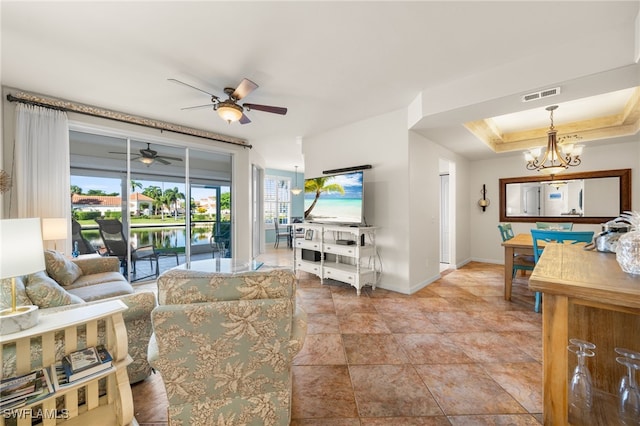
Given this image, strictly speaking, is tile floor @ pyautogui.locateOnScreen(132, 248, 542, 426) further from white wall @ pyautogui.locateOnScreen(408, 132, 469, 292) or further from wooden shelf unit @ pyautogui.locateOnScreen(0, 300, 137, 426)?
white wall @ pyautogui.locateOnScreen(408, 132, 469, 292)

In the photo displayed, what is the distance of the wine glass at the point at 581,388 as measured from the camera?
109 centimetres

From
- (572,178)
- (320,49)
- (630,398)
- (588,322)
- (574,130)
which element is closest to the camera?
(630,398)

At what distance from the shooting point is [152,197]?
14.1 feet

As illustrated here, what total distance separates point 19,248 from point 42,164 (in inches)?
120

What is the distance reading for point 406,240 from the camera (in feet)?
11.9

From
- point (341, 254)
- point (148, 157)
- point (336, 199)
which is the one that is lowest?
point (341, 254)

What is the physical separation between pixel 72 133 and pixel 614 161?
8801 mm

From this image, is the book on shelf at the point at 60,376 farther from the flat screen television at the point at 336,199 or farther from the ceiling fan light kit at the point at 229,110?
the flat screen television at the point at 336,199

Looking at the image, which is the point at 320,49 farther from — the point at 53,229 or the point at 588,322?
the point at 53,229

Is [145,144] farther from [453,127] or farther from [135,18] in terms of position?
[453,127]

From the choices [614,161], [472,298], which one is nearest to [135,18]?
[472,298]

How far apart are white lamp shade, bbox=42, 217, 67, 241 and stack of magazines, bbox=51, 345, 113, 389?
2453 mm

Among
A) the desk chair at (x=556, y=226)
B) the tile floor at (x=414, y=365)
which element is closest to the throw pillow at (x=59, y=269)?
the tile floor at (x=414, y=365)

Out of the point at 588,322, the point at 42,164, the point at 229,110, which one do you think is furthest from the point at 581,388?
the point at 42,164
